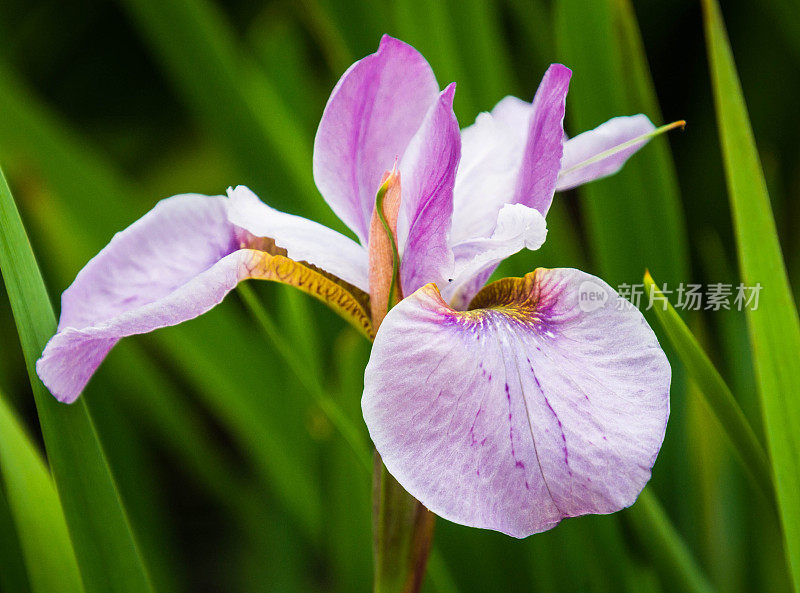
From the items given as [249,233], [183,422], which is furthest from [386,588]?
[183,422]

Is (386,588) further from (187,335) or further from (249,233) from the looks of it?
(187,335)

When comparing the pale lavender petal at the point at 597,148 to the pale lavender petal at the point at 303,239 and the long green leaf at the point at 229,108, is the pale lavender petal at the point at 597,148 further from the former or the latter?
the long green leaf at the point at 229,108

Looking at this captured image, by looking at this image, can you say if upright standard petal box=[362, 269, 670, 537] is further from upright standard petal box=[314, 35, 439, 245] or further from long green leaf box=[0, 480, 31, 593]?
long green leaf box=[0, 480, 31, 593]

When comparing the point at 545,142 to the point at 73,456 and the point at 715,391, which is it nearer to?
the point at 715,391

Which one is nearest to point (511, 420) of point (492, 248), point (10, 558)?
point (492, 248)

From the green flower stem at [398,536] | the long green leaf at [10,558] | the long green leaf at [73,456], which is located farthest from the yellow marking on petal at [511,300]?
the long green leaf at [10,558]

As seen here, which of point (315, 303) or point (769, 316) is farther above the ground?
point (315, 303)
